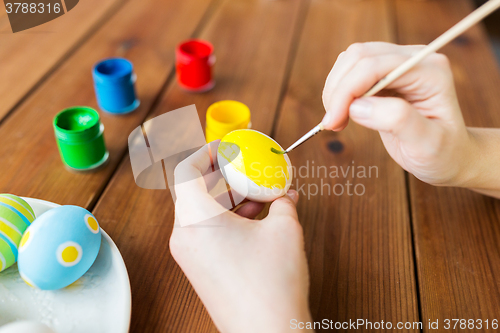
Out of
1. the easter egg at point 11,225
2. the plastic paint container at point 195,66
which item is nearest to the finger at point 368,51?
the plastic paint container at point 195,66

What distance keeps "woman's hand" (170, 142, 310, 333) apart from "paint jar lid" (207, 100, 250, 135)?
9.8 inches

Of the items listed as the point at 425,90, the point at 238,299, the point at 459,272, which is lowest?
the point at 459,272

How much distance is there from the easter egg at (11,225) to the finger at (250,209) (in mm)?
359

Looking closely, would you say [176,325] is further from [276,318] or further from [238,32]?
[238,32]

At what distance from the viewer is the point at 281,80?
1.10m

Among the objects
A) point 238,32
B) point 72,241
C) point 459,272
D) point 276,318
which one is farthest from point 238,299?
point 238,32

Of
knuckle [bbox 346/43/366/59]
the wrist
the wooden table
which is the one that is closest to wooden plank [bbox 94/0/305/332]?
the wooden table

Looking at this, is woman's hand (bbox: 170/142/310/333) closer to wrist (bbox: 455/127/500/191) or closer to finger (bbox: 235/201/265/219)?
finger (bbox: 235/201/265/219)

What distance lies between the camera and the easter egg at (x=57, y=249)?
0.54 metres

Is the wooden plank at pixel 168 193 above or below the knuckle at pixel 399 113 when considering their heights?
below

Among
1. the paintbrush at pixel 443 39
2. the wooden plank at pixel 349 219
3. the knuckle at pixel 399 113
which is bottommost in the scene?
the wooden plank at pixel 349 219

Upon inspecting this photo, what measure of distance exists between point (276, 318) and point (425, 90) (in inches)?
16.5

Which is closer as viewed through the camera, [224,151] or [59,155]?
[224,151]

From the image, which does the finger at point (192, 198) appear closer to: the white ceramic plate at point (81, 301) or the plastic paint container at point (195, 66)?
the white ceramic plate at point (81, 301)
